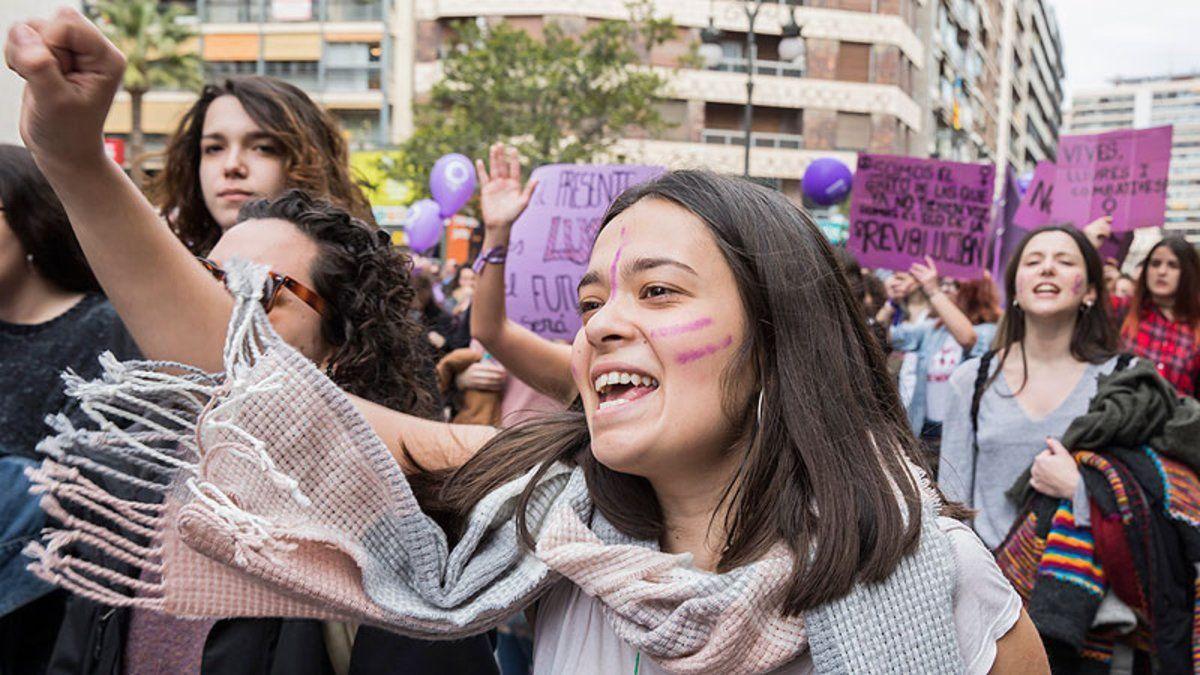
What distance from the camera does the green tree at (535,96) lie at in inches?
1031

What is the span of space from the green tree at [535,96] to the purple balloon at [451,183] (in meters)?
15.8

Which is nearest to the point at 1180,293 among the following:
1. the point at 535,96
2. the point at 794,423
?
the point at 794,423

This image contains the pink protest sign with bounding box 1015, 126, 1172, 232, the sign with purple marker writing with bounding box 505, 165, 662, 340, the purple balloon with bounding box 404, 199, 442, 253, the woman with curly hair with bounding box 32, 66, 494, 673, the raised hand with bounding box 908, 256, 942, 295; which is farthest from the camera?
the purple balloon with bounding box 404, 199, 442, 253

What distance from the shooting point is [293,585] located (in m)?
1.51

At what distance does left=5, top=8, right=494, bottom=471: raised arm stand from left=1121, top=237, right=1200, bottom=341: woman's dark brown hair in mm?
5407

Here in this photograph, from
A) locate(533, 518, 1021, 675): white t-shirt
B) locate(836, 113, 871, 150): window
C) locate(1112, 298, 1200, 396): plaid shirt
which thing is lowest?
locate(1112, 298, 1200, 396): plaid shirt

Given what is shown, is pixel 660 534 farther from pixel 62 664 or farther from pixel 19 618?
pixel 19 618

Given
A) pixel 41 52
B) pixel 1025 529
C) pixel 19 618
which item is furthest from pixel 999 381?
pixel 41 52

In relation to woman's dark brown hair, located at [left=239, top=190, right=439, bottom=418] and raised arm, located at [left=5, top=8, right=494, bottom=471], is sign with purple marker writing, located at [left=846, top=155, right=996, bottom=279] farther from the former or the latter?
raised arm, located at [left=5, top=8, right=494, bottom=471]

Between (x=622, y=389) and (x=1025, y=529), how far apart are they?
99.5 inches

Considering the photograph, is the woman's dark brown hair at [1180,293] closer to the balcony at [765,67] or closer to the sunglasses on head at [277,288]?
the sunglasses on head at [277,288]

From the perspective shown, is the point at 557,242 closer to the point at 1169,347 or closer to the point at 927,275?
the point at 927,275

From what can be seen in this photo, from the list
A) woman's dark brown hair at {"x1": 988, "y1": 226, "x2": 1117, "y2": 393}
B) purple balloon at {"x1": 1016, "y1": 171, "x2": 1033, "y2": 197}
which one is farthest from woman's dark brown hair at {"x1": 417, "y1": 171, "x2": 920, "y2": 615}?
purple balloon at {"x1": 1016, "y1": 171, "x2": 1033, "y2": 197}

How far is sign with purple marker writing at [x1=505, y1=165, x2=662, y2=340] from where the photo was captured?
16.7 feet
